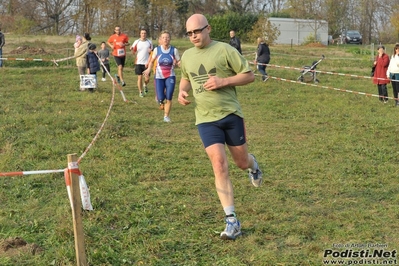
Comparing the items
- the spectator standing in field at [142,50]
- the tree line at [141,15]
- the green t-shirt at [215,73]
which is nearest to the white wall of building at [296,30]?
the tree line at [141,15]

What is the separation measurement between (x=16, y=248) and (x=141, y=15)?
4511 cm

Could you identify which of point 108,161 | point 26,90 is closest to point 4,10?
point 26,90

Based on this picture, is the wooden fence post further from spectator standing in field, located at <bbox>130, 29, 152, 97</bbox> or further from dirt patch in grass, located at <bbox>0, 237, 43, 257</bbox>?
spectator standing in field, located at <bbox>130, 29, 152, 97</bbox>

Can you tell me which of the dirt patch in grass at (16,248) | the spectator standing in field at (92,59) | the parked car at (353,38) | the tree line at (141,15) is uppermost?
the tree line at (141,15)

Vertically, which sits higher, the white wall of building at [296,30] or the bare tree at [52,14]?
the bare tree at [52,14]

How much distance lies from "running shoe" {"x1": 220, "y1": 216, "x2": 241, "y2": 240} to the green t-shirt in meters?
0.93

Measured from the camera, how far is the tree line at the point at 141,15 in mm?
45688

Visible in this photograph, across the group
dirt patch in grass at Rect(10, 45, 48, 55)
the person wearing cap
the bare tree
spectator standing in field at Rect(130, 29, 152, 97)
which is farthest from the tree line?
spectator standing in field at Rect(130, 29, 152, 97)

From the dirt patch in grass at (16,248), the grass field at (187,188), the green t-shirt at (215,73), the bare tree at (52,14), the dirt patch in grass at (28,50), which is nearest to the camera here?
the dirt patch in grass at (16,248)

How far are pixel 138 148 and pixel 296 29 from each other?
4582cm

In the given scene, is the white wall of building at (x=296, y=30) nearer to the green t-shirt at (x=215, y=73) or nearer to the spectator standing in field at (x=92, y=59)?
the spectator standing in field at (x=92, y=59)

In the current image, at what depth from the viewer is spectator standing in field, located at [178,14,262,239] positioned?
5.07 m

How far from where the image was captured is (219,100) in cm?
515

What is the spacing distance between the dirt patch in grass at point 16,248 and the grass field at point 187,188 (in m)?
0.03
